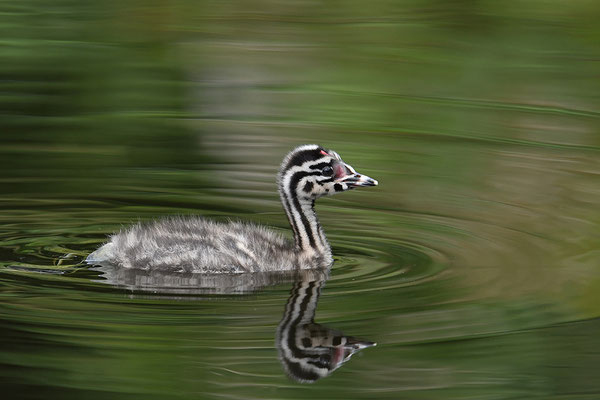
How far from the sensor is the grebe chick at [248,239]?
9000 millimetres

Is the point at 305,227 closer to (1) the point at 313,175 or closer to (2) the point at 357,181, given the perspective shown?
(1) the point at 313,175

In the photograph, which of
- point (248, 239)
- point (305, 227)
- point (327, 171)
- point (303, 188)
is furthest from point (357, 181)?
point (248, 239)

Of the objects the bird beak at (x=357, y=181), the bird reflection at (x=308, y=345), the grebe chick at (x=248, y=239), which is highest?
the bird beak at (x=357, y=181)

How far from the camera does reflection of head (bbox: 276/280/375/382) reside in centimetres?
714

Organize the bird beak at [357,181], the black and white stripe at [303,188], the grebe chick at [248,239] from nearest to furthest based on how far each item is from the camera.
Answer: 1. the grebe chick at [248,239]
2. the black and white stripe at [303,188]
3. the bird beak at [357,181]

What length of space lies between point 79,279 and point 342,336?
77.4 inches

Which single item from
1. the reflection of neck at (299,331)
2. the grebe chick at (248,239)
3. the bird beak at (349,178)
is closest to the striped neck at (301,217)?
the grebe chick at (248,239)

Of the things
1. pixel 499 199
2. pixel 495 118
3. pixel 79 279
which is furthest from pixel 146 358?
pixel 495 118

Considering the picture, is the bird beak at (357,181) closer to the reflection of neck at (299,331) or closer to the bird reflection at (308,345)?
the reflection of neck at (299,331)

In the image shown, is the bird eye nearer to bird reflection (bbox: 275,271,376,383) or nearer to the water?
the water

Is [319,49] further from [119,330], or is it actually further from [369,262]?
[119,330]

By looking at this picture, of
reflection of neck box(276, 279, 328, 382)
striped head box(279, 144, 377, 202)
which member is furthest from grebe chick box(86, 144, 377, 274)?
reflection of neck box(276, 279, 328, 382)

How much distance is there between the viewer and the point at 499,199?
1100cm

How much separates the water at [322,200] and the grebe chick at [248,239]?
0.25m
